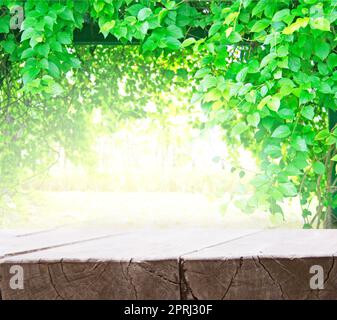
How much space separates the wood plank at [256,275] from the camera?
109 cm

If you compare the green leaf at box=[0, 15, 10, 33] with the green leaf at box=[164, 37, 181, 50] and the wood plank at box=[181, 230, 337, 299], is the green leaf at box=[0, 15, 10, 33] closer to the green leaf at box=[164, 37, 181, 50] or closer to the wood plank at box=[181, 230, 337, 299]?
the green leaf at box=[164, 37, 181, 50]

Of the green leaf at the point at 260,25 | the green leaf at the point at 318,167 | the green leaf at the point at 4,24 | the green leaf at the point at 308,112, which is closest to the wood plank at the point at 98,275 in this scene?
the green leaf at the point at 308,112

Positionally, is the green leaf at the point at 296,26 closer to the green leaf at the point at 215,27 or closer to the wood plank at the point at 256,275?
the green leaf at the point at 215,27

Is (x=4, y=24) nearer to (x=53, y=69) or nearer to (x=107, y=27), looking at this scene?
(x=53, y=69)

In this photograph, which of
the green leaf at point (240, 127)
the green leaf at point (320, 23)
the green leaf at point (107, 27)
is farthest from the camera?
the green leaf at point (107, 27)

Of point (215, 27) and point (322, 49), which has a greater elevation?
point (215, 27)

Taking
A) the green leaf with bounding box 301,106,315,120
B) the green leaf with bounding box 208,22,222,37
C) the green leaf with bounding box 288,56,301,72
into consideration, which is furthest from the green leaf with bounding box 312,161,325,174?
the green leaf with bounding box 208,22,222,37

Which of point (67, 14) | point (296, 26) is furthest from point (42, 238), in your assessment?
point (67, 14)

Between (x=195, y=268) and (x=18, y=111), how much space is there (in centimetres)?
319

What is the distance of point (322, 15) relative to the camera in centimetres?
270

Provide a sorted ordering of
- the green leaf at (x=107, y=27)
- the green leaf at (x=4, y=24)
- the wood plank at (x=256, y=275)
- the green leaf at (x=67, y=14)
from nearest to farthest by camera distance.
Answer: the wood plank at (x=256, y=275)
the green leaf at (x=107, y=27)
the green leaf at (x=67, y=14)
the green leaf at (x=4, y=24)

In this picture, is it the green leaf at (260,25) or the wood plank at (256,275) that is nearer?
the wood plank at (256,275)

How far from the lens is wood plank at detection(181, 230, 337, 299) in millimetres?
1094

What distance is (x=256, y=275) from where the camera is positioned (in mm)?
1097
